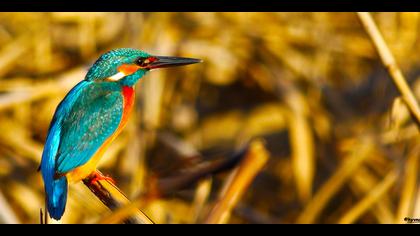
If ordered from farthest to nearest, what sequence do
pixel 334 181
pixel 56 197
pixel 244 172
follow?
1. pixel 334 181
2. pixel 56 197
3. pixel 244 172

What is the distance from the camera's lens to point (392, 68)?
6.62 ft

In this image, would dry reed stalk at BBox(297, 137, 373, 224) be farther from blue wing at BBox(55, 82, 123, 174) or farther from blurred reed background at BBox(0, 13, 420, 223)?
blue wing at BBox(55, 82, 123, 174)

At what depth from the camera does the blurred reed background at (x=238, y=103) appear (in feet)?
11.6

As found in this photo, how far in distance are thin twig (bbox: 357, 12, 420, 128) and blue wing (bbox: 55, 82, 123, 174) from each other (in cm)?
86

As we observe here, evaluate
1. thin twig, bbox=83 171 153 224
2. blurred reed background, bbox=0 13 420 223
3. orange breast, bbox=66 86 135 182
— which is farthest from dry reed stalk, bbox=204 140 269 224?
blurred reed background, bbox=0 13 420 223

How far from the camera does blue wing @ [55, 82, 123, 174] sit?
4.48ft

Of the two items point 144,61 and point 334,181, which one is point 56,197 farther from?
point 334,181

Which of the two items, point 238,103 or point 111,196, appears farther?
point 238,103

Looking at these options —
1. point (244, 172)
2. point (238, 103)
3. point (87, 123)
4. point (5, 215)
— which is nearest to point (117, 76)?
point (87, 123)

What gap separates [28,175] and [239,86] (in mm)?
1412

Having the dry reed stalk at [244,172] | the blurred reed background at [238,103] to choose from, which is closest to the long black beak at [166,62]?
the dry reed stalk at [244,172]

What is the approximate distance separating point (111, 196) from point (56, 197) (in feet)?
0.33

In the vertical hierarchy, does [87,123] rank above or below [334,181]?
below

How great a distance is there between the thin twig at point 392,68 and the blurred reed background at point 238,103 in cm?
125
